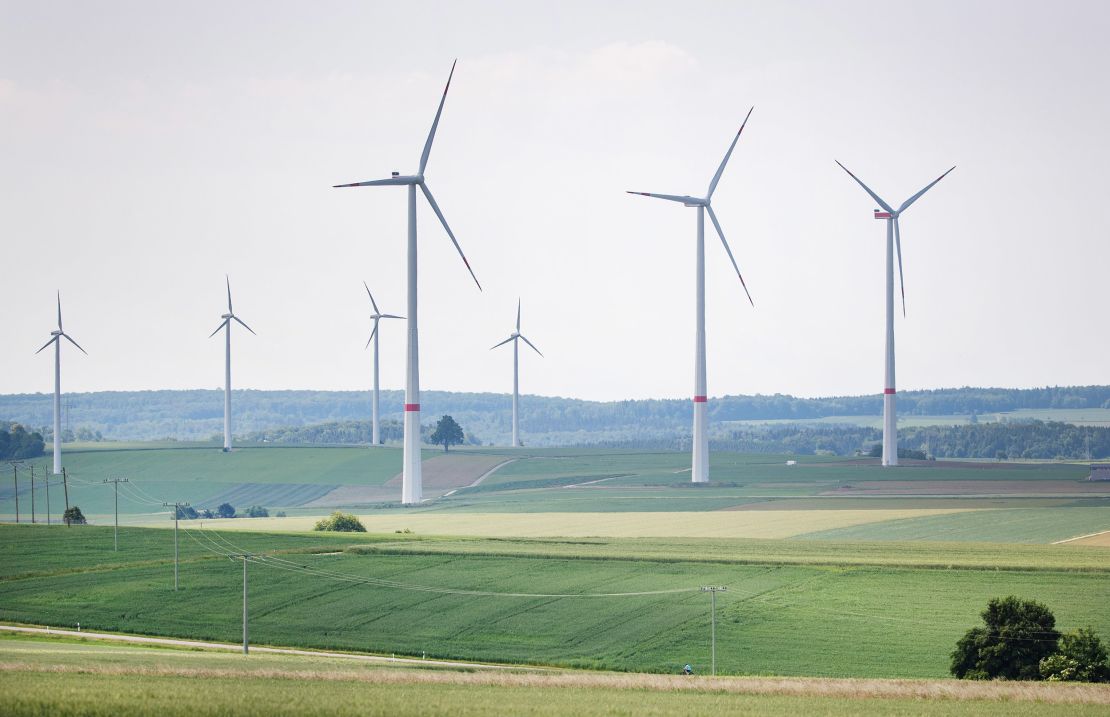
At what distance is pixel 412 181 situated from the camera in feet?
358

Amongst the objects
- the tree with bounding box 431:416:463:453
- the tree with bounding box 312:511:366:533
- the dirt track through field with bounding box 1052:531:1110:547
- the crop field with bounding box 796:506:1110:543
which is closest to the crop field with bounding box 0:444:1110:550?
the crop field with bounding box 796:506:1110:543

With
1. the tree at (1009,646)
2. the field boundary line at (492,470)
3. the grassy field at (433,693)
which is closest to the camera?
the grassy field at (433,693)

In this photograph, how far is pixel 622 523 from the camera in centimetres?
9981

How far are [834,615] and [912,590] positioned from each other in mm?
6105

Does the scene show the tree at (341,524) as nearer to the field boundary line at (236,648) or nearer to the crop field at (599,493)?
the crop field at (599,493)

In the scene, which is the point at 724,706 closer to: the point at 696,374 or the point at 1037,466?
the point at 696,374

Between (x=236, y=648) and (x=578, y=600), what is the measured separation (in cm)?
1623

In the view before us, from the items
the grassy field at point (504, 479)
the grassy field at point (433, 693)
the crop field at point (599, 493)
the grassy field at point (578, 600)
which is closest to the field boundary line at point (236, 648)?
the grassy field at point (578, 600)

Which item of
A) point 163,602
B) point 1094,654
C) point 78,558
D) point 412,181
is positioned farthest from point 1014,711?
point 412,181

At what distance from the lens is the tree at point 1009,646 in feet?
164

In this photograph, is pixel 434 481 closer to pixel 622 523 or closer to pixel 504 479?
pixel 504 479

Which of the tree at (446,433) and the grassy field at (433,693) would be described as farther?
the tree at (446,433)

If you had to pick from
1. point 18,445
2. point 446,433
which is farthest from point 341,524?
point 18,445

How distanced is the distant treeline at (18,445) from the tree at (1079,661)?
521ft
